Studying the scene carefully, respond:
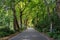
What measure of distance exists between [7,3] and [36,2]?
1623cm

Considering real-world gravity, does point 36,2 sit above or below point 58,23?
above

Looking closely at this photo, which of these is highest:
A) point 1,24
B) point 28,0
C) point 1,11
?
point 28,0

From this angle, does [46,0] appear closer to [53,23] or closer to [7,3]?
[53,23]

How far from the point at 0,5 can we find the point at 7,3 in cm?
455

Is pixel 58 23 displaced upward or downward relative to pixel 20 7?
downward

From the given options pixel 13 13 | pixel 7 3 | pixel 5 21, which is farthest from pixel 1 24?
pixel 13 13

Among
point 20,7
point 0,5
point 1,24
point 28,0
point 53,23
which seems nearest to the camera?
point 0,5

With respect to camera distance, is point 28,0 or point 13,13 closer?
point 13,13

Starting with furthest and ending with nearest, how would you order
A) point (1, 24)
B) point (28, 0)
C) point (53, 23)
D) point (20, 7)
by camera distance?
1. point (20, 7)
2. point (28, 0)
3. point (1, 24)
4. point (53, 23)

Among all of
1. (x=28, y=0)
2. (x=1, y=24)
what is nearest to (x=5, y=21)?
(x=1, y=24)

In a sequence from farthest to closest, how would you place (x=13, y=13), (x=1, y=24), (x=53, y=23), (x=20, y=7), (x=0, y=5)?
(x=20, y=7) → (x=13, y=13) → (x=1, y=24) → (x=53, y=23) → (x=0, y=5)

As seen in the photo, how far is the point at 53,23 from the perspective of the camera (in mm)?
30109

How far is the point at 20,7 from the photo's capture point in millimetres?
51000

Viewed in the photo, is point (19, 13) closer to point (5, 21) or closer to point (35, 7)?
point (35, 7)
